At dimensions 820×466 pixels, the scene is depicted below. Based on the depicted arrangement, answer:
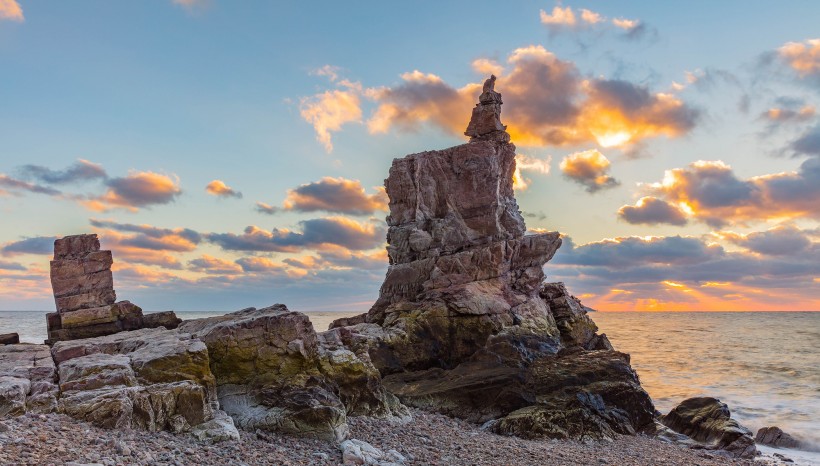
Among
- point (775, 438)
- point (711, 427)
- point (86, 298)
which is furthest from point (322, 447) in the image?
point (775, 438)

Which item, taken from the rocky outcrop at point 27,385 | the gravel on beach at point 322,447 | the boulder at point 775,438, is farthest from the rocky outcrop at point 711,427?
the rocky outcrop at point 27,385

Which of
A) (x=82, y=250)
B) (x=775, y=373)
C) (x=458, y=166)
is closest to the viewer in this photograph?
(x=82, y=250)

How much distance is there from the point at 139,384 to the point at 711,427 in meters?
25.4

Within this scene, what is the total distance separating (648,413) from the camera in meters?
26.4

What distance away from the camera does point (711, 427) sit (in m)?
27.1

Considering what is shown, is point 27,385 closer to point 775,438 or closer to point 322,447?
point 322,447

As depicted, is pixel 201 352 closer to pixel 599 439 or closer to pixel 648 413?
pixel 599 439

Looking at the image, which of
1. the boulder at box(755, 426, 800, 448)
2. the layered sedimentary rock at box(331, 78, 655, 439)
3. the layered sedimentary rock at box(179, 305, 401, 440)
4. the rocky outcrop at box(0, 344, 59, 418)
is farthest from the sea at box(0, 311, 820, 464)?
the rocky outcrop at box(0, 344, 59, 418)

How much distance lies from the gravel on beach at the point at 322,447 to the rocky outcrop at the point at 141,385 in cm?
51

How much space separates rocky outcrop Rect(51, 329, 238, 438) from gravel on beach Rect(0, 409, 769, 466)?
1.68ft

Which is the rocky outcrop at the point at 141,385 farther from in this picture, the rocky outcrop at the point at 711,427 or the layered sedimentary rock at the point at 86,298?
the rocky outcrop at the point at 711,427

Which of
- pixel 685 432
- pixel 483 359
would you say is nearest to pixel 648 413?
pixel 685 432

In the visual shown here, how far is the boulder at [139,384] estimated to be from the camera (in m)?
14.3

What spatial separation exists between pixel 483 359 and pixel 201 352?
1570 cm
